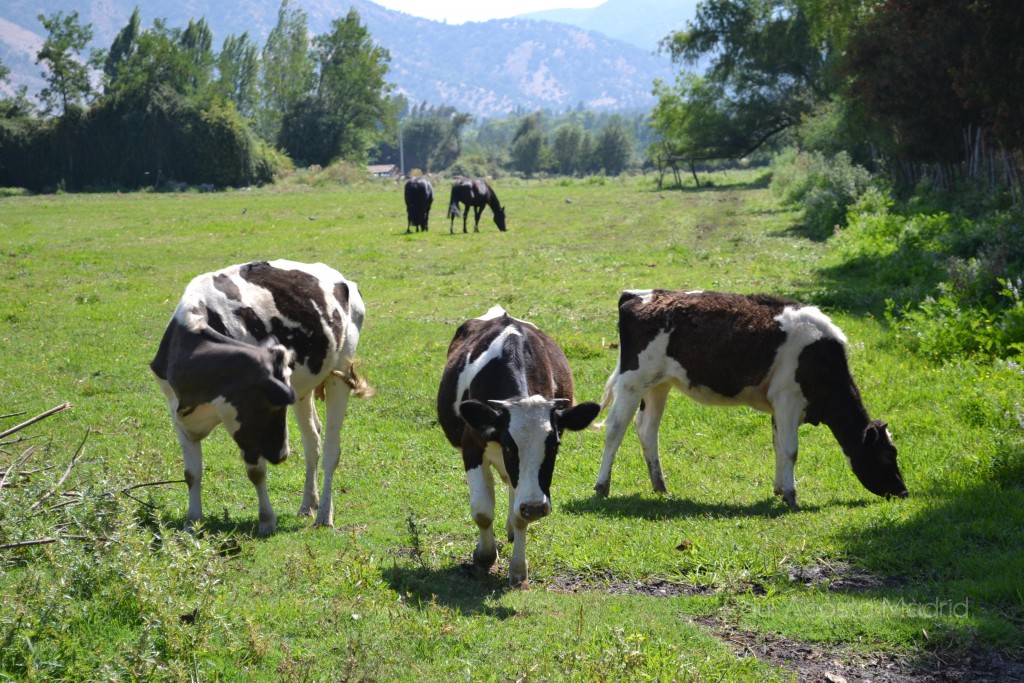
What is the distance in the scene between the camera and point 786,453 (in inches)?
383

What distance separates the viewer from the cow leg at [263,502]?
27.5 feet

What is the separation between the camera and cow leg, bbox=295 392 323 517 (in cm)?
955

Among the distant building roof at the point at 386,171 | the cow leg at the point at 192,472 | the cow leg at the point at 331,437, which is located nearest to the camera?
the cow leg at the point at 192,472

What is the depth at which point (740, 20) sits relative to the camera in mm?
62219

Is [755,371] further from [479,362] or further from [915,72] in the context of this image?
[915,72]

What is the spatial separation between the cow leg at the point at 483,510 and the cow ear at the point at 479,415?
1.99 ft

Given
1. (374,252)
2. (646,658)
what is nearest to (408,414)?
(646,658)

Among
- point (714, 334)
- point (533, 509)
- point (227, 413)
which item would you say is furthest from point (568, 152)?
point (533, 509)

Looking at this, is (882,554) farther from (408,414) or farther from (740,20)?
(740,20)

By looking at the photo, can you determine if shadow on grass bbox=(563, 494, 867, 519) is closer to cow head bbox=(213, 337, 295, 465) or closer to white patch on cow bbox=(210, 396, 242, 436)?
cow head bbox=(213, 337, 295, 465)

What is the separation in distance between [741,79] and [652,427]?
2275 inches

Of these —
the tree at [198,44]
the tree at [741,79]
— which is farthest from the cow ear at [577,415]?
the tree at [198,44]

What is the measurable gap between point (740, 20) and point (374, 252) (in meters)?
41.9

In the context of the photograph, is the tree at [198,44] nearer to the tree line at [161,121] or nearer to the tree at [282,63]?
the tree at [282,63]
